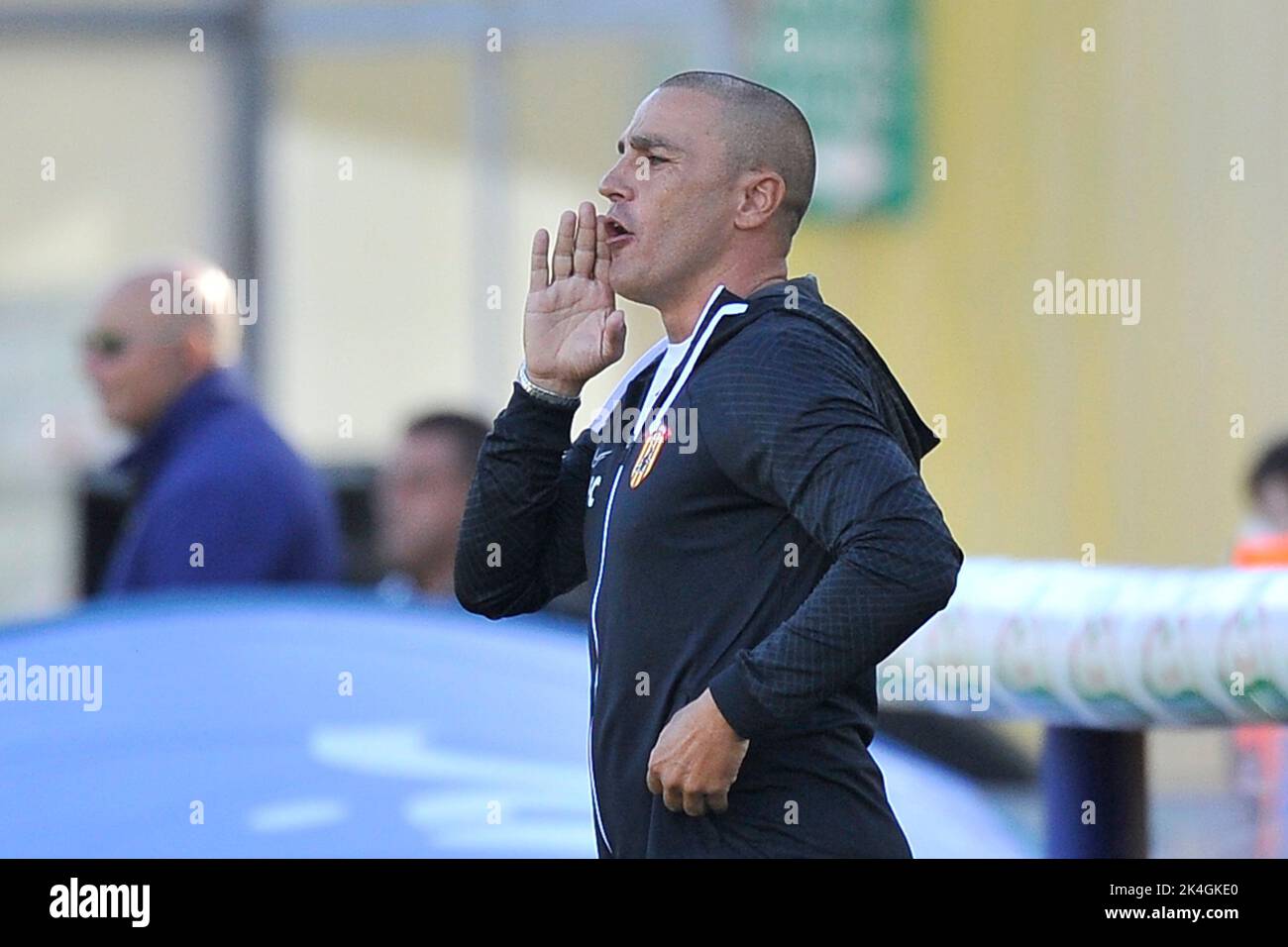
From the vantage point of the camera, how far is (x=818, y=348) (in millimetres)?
2238

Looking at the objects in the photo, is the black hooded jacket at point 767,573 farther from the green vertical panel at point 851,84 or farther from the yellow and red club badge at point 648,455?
the green vertical panel at point 851,84

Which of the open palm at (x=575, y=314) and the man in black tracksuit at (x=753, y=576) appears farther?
the open palm at (x=575, y=314)

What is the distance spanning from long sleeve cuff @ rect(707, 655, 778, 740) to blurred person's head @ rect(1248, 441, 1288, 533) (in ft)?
12.1

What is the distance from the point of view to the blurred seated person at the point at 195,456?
460cm

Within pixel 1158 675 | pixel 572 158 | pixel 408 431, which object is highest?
pixel 572 158

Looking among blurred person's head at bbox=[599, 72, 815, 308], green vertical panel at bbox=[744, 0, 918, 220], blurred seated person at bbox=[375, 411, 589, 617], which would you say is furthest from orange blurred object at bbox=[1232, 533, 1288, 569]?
green vertical panel at bbox=[744, 0, 918, 220]

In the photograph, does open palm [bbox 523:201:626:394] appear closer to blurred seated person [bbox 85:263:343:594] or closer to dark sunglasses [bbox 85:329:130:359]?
blurred seated person [bbox 85:263:343:594]

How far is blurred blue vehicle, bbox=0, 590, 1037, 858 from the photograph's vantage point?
341 cm

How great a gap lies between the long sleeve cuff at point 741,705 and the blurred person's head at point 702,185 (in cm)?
43

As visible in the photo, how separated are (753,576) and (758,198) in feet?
1.26

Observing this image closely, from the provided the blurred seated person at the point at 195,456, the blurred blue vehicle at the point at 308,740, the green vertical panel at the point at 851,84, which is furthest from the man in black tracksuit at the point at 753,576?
the green vertical panel at the point at 851,84
